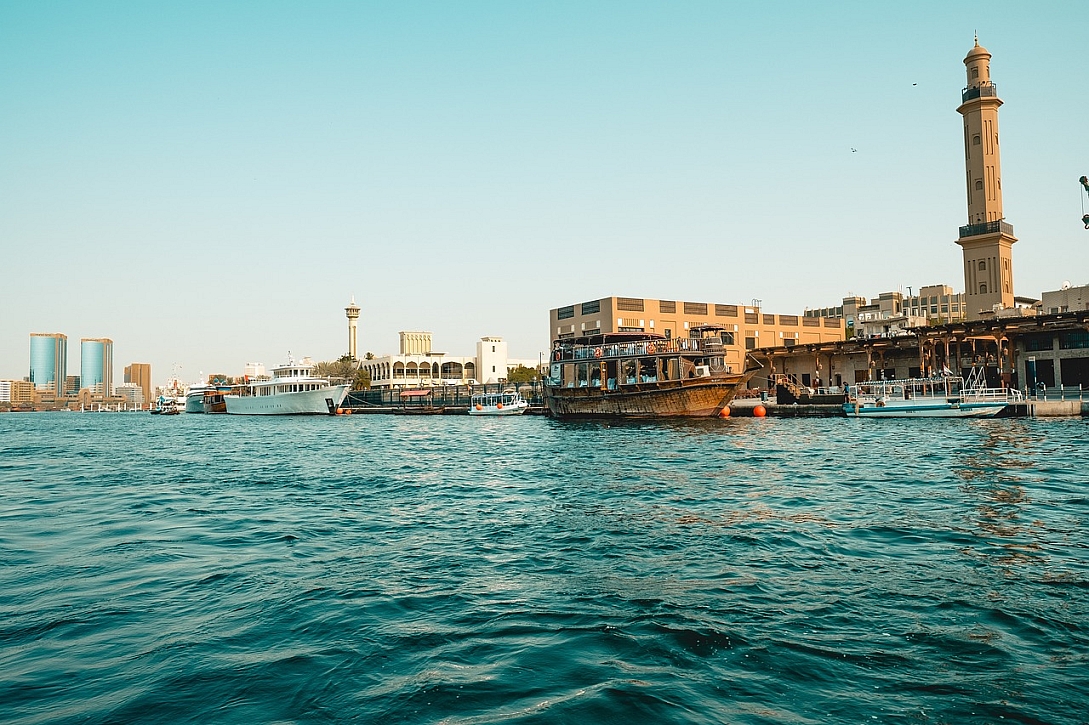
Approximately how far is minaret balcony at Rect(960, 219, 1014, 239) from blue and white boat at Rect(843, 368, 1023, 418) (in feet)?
90.5

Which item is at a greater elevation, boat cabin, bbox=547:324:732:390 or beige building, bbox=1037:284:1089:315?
beige building, bbox=1037:284:1089:315

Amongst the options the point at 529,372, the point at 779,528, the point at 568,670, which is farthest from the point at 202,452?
the point at 529,372

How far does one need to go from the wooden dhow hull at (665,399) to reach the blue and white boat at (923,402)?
8.18 meters

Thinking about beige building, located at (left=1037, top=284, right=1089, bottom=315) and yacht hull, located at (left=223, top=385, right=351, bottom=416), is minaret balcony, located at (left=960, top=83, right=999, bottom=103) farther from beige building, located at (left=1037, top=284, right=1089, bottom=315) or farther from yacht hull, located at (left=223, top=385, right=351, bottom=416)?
yacht hull, located at (left=223, top=385, right=351, bottom=416)

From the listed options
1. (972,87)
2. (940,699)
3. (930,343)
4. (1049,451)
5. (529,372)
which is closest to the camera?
(940,699)

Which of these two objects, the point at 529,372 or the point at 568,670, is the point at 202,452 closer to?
the point at 568,670

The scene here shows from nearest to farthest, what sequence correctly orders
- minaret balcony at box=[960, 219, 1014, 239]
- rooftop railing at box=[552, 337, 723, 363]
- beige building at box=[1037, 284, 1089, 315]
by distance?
rooftop railing at box=[552, 337, 723, 363]
beige building at box=[1037, 284, 1089, 315]
minaret balcony at box=[960, 219, 1014, 239]

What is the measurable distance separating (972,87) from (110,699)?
88785 millimetres

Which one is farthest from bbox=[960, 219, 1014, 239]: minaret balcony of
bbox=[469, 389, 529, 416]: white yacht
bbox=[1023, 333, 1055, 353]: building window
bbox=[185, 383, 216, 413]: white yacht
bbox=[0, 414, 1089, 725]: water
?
bbox=[185, 383, 216, 413]: white yacht

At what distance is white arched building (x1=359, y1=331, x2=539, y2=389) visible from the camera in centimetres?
14538

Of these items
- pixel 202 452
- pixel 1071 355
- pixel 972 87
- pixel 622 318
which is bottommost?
pixel 202 452

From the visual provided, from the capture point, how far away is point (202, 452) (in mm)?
31406

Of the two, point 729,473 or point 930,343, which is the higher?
point 930,343

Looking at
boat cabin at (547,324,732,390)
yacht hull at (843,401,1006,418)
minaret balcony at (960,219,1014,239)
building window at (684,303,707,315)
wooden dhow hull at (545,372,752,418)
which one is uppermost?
minaret balcony at (960,219,1014,239)
